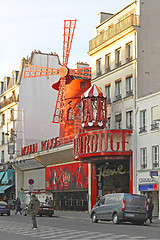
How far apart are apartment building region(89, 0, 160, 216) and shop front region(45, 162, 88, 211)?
21.0ft

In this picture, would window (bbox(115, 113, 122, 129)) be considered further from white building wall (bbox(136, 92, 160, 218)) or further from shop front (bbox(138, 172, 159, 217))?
shop front (bbox(138, 172, 159, 217))

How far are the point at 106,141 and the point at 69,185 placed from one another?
1282cm

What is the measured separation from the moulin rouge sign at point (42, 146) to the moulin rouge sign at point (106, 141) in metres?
12.5

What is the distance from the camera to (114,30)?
141 ft

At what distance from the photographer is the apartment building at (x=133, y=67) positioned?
39562mm

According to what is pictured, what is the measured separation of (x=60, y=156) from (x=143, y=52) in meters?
15.7

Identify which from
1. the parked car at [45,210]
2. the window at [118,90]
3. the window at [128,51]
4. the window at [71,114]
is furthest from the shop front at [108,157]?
the window at [71,114]

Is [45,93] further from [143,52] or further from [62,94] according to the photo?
[143,52]

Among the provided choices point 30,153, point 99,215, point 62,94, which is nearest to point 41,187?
point 30,153

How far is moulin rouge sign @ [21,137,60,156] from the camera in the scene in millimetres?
53416

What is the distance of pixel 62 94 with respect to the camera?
54.0 metres

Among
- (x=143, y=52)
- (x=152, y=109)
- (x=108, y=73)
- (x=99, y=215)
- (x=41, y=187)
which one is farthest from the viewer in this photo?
(x=41, y=187)

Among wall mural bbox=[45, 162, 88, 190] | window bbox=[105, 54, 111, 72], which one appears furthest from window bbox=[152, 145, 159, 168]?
wall mural bbox=[45, 162, 88, 190]

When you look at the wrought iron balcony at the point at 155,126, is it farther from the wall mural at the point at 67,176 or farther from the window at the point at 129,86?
the wall mural at the point at 67,176
